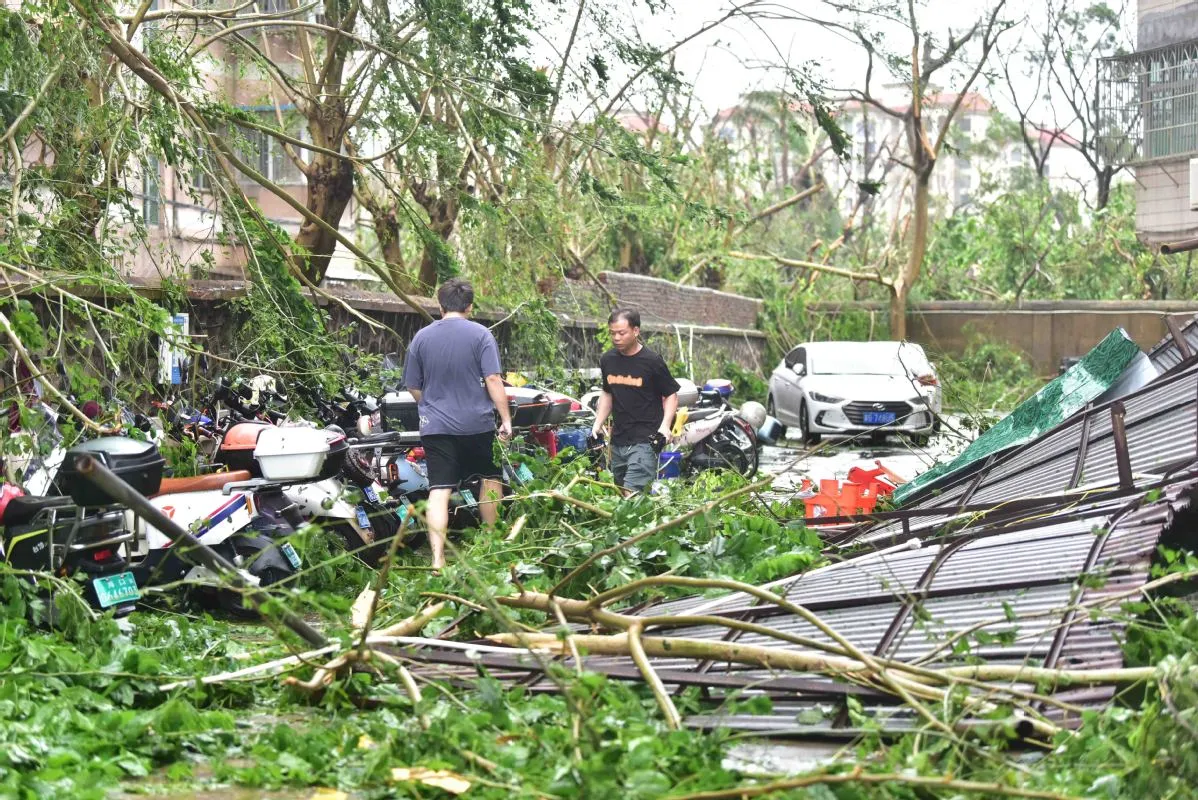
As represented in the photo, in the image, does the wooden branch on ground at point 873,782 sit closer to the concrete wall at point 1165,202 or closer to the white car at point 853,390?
the white car at point 853,390

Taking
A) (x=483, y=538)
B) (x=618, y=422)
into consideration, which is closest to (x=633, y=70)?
(x=618, y=422)

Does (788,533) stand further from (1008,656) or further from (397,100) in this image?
(397,100)

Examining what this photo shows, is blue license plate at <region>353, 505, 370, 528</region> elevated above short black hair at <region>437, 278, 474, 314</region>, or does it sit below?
below

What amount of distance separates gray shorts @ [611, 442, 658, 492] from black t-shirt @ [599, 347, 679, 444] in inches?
2.1

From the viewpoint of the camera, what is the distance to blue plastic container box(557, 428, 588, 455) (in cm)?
1298

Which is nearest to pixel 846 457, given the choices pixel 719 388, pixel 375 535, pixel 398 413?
pixel 719 388

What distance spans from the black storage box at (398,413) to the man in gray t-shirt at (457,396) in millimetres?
1964

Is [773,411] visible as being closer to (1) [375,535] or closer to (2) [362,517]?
(1) [375,535]

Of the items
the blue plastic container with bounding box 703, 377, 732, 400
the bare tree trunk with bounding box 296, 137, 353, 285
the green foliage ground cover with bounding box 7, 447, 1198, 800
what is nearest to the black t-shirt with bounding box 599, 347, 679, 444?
the green foliage ground cover with bounding box 7, 447, 1198, 800


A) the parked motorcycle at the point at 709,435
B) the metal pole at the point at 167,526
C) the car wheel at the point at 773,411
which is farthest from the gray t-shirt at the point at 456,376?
the car wheel at the point at 773,411

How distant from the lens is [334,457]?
29.0 feet

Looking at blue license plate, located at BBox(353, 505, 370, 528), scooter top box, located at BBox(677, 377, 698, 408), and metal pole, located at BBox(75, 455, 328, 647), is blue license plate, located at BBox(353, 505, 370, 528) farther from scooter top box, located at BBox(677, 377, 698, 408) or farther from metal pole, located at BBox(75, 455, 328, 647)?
scooter top box, located at BBox(677, 377, 698, 408)

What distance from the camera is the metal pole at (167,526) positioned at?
14.1 feet

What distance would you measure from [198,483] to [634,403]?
320cm
